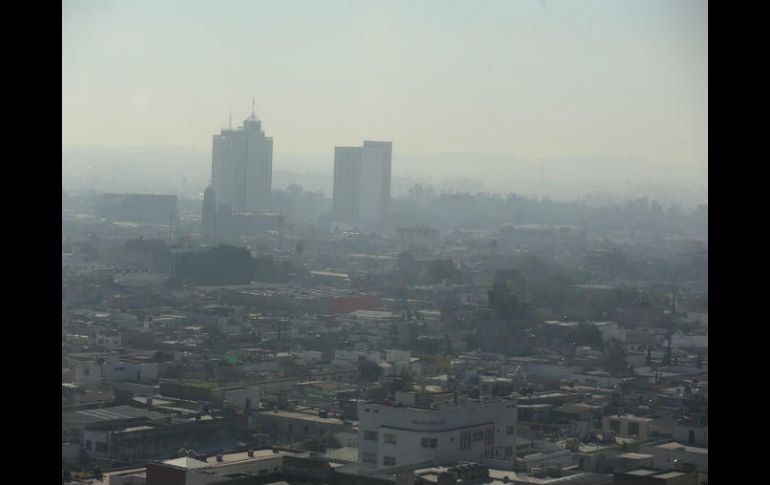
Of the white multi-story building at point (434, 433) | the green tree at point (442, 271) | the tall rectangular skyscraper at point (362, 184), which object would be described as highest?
the tall rectangular skyscraper at point (362, 184)

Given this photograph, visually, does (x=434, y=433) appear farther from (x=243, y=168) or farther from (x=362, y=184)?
(x=243, y=168)

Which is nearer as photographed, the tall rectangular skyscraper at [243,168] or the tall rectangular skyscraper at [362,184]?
the tall rectangular skyscraper at [362,184]

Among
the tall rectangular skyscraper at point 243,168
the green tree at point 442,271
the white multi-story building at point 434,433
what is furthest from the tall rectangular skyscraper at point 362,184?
the white multi-story building at point 434,433

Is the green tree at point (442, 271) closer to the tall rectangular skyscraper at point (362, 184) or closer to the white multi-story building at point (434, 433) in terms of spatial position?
the tall rectangular skyscraper at point (362, 184)

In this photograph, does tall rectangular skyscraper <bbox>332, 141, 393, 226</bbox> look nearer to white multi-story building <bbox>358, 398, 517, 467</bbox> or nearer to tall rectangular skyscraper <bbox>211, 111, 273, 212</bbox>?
tall rectangular skyscraper <bbox>211, 111, 273, 212</bbox>

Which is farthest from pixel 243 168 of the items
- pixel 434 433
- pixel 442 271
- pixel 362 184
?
pixel 434 433

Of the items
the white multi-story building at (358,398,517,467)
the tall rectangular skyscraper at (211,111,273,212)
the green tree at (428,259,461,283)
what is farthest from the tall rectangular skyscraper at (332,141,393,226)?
the white multi-story building at (358,398,517,467)
